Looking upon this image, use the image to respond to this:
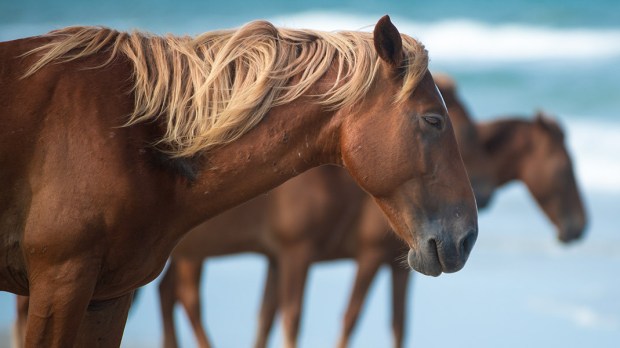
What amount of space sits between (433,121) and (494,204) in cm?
1243

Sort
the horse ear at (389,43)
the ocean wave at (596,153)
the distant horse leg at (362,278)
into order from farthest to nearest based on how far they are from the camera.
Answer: the ocean wave at (596,153) → the distant horse leg at (362,278) → the horse ear at (389,43)

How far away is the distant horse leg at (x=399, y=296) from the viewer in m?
8.06

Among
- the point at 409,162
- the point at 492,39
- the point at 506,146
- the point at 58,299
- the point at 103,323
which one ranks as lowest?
the point at 492,39

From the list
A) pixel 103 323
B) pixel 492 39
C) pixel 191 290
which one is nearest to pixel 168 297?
pixel 191 290

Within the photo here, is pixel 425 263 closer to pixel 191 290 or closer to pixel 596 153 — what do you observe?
pixel 191 290

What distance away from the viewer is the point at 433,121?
341 cm

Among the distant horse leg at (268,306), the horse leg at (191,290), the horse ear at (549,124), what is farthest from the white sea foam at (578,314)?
the horse leg at (191,290)

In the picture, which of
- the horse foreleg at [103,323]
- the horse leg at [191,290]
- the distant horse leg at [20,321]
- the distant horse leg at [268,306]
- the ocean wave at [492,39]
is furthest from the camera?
Answer: the ocean wave at [492,39]

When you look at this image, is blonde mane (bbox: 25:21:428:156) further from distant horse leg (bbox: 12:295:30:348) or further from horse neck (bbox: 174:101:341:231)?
distant horse leg (bbox: 12:295:30:348)

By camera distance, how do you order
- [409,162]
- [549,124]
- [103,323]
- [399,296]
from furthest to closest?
[549,124]
[399,296]
[103,323]
[409,162]

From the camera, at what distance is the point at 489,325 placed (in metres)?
9.31

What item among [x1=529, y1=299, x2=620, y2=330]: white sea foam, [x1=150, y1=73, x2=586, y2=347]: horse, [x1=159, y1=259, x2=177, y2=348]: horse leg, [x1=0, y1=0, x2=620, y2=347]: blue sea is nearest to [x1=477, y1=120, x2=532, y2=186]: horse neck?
[x1=150, y1=73, x2=586, y2=347]: horse

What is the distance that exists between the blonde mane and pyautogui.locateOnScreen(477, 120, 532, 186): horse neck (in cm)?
564

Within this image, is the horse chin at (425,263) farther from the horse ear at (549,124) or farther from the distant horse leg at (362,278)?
the horse ear at (549,124)
